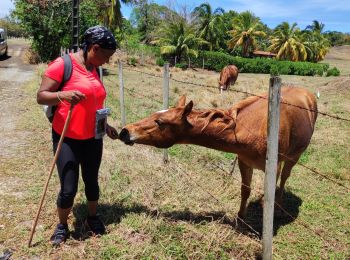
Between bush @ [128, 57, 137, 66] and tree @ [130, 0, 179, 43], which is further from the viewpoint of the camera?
tree @ [130, 0, 179, 43]

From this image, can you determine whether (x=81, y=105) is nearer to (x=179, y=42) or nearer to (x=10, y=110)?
(x=10, y=110)

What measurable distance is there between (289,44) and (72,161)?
49.9 metres

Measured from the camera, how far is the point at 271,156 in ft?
9.16

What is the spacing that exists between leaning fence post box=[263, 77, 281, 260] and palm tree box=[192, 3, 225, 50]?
1613 inches

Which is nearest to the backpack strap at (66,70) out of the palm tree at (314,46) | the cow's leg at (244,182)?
the cow's leg at (244,182)

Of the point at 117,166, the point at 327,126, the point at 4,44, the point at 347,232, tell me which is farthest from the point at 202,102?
the point at 4,44

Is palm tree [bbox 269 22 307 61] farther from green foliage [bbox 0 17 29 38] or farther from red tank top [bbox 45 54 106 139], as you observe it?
red tank top [bbox 45 54 106 139]

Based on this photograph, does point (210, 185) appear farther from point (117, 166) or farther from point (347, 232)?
point (347, 232)

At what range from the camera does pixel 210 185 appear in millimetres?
5012

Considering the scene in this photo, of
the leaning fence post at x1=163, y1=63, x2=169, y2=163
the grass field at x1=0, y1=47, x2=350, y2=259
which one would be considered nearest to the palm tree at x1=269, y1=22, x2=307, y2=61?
the grass field at x1=0, y1=47, x2=350, y2=259

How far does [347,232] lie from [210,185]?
1755 millimetres

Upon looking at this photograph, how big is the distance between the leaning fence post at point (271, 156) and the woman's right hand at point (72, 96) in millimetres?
1420

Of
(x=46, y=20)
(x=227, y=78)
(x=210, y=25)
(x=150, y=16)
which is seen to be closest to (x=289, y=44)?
(x=210, y=25)

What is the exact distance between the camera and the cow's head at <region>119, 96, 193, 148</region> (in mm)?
3262
